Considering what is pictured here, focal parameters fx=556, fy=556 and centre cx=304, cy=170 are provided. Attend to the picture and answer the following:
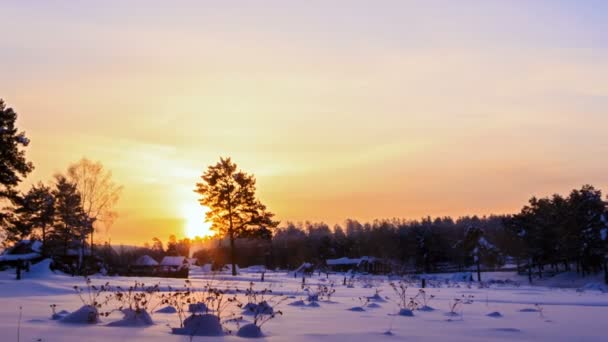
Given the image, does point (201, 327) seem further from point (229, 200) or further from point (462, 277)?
point (462, 277)

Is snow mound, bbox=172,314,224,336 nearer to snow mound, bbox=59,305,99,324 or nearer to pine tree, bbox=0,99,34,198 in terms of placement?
snow mound, bbox=59,305,99,324

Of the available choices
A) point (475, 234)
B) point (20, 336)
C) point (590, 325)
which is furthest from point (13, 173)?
point (475, 234)

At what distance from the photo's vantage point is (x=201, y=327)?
7.58 m

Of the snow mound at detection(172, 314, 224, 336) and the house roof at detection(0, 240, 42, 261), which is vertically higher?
the house roof at detection(0, 240, 42, 261)

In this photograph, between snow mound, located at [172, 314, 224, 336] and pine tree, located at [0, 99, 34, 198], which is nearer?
snow mound, located at [172, 314, 224, 336]

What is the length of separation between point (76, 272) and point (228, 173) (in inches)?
564

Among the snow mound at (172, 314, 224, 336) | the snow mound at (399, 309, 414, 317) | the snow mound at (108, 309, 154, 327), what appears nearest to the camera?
the snow mound at (172, 314, 224, 336)

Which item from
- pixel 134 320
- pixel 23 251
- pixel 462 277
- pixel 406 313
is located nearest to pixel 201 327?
pixel 134 320

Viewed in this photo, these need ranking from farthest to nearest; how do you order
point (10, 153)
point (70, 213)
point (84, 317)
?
1. point (70, 213)
2. point (10, 153)
3. point (84, 317)

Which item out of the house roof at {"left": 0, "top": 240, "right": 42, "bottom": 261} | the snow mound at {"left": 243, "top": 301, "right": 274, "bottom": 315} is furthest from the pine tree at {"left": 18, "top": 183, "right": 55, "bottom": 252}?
the snow mound at {"left": 243, "top": 301, "right": 274, "bottom": 315}

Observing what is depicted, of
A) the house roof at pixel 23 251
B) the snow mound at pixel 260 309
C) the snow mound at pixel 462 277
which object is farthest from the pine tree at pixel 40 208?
the snow mound at pixel 462 277

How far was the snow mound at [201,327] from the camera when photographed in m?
7.53

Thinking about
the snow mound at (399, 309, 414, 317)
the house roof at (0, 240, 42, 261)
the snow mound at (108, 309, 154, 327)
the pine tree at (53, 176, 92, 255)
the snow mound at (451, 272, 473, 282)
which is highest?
the pine tree at (53, 176, 92, 255)

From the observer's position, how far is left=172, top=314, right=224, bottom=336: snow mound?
753cm
